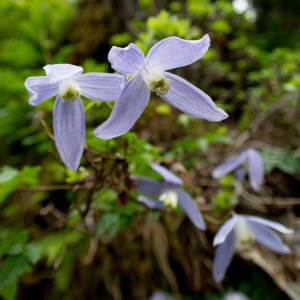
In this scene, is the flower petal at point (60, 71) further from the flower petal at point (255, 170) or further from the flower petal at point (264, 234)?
the flower petal at point (255, 170)

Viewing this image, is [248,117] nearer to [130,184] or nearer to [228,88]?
[228,88]

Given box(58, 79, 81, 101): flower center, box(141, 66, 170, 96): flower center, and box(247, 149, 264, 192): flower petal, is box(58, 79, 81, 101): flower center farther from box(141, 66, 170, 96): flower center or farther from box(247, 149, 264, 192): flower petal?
box(247, 149, 264, 192): flower petal

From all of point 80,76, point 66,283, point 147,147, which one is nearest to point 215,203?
point 147,147

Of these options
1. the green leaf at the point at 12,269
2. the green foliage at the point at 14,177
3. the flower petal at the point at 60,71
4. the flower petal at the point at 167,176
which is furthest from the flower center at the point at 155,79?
the green leaf at the point at 12,269

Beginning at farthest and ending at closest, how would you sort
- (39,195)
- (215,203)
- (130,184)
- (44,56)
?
(44,56) → (39,195) → (215,203) → (130,184)

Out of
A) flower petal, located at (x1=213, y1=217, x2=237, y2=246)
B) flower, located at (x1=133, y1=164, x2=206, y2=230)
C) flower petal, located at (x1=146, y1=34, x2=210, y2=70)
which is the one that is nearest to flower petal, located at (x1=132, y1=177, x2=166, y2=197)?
flower, located at (x1=133, y1=164, x2=206, y2=230)

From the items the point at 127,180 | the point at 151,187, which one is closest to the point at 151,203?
the point at 151,187

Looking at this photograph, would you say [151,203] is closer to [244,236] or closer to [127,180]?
[127,180]
